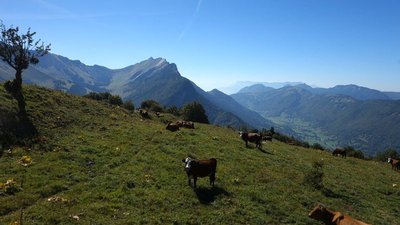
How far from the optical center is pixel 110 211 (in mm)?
20203

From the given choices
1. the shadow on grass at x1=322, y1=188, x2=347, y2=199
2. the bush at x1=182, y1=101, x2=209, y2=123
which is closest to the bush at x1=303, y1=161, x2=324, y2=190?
the shadow on grass at x1=322, y1=188, x2=347, y2=199

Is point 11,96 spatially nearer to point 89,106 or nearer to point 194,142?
point 89,106

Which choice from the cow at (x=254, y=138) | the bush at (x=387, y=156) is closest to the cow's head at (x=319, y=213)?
the cow at (x=254, y=138)

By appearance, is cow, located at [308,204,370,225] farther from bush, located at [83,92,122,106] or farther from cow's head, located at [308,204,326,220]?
bush, located at [83,92,122,106]

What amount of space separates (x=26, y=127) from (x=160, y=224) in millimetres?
23795

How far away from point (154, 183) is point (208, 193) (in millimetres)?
4113

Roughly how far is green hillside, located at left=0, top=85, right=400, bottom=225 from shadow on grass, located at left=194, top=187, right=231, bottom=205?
8 centimetres

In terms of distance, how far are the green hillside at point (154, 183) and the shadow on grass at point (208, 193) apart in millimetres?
76

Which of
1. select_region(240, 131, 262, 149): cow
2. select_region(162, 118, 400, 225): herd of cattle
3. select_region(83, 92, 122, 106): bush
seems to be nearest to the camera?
select_region(162, 118, 400, 225): herd of cattle

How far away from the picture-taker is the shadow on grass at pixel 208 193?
76.1ft

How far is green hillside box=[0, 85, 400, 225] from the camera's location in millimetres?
20547

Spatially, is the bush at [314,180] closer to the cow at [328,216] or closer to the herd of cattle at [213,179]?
the herd of cattle at [213,179]

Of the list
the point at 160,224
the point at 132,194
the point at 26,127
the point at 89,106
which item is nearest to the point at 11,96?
the point at 26,127

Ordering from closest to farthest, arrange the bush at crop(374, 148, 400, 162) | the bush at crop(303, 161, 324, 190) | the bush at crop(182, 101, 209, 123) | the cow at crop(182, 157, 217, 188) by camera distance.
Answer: the cow at crop(182, 157, 217, 188) → the bush at crop(303, 161, 324, 190) → the bush at crop(374, 148, 400, 162) → the bush at crop(182, 101, 209, 123)
